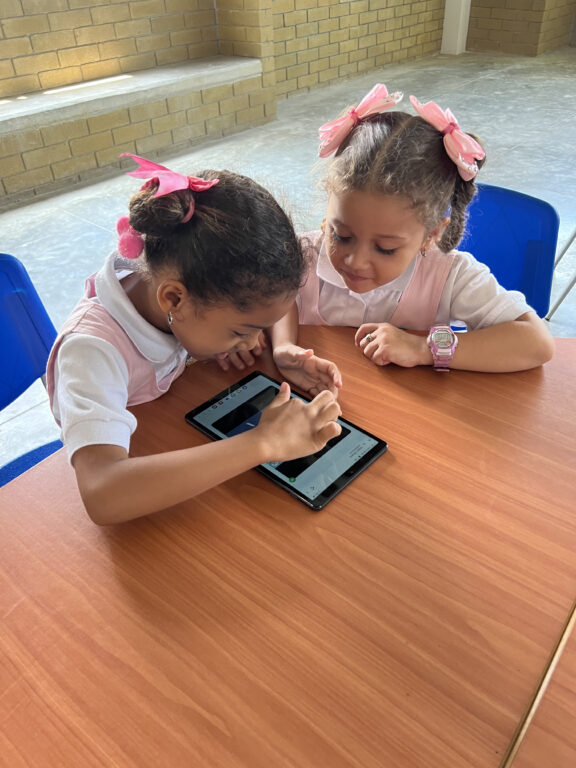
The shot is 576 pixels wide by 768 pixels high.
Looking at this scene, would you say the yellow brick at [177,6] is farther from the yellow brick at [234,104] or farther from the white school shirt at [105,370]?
the white school shirt at [105,370]

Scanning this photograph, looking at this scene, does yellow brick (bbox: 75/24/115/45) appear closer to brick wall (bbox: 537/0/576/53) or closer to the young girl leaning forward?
the young girl leaning forward

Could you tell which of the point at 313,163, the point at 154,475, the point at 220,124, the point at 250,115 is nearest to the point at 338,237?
the point at 154,475

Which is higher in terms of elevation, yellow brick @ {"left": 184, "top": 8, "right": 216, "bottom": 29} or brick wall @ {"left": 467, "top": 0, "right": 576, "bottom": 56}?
yellow brick @ {"left": 184, "top": 8, "right": 216, "bottom": 29}

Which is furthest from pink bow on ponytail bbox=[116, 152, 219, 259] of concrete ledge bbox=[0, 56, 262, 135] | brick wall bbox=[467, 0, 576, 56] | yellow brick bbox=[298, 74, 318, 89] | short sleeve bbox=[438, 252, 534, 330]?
brick wall bbox=[467, 0, 576, 56]

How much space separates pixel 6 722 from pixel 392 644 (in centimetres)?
38

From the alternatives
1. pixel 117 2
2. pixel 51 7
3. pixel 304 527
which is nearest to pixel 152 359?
pixel 304 527

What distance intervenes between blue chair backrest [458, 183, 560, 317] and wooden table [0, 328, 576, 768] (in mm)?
548

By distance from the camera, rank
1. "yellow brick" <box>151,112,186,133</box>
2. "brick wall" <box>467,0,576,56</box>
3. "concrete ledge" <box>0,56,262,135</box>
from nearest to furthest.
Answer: "concrete ledge" <box>0,56,262,135</box> < "yellow brick" <box>151,112,186,133</box> < "brick wall" <box>467,0,576,56</box>

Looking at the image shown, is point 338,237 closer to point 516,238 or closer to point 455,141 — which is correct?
point 455,141

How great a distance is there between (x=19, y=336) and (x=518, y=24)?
7588mm

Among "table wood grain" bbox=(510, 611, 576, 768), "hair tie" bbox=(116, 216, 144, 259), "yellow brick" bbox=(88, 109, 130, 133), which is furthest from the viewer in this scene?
"yellow brick" bbox=(88, 109, 130, 133)

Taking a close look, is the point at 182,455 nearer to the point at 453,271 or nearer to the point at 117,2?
the point at 453,271

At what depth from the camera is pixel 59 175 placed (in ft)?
12.4

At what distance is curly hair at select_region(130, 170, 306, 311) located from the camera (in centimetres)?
81
